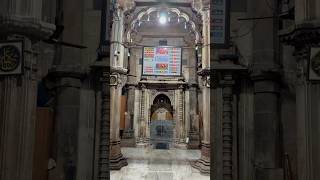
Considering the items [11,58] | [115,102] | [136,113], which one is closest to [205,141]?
[115,102]

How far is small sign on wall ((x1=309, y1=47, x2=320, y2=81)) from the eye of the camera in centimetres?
519

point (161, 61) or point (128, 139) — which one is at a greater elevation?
point (161, 61)

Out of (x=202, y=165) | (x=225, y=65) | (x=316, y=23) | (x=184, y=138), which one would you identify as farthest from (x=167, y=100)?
(x=316, y=23)

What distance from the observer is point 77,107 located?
7738 millimetres

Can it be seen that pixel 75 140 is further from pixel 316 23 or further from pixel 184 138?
pixel 184 138

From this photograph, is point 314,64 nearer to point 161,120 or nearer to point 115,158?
point 115,158

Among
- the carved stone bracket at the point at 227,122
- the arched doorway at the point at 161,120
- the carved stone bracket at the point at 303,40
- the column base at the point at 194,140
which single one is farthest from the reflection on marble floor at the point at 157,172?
the arched doorway at the point at 161,120

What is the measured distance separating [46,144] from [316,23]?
5158 millimetres

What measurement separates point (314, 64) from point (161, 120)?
918 inches

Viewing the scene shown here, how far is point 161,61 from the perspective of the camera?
21.6 metres

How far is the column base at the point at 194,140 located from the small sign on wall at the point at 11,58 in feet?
68.0

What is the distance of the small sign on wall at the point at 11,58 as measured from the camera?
507cm

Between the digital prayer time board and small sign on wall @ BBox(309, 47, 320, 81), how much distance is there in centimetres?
1618

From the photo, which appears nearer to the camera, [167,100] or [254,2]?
[254,2]
